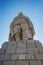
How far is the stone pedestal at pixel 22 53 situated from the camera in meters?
4.39

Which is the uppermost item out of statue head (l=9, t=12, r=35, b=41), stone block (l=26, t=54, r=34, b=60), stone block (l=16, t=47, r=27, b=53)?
statue head (l=9, t=12, r=35, b=41)

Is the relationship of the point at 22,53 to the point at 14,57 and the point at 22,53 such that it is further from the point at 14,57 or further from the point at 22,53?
the point at 14,57

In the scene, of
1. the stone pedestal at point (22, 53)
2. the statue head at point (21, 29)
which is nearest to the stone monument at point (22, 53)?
the stone pedestal at point (22, 53)

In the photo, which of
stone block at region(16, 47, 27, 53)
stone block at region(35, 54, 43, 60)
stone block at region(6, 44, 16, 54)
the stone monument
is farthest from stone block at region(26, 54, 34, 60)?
stone block at region(6, 44, 16, 54)

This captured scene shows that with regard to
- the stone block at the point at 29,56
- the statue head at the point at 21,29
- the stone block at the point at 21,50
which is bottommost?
the stone block at the point at 29,56

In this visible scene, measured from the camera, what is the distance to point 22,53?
Answer: 468 cm

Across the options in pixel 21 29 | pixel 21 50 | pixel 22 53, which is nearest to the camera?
pixel 22 53

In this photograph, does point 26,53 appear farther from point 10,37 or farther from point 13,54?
point 10,37

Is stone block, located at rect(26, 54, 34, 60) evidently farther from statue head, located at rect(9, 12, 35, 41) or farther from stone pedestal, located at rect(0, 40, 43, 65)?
statue head, located at rect(9, 12, 35, 41)

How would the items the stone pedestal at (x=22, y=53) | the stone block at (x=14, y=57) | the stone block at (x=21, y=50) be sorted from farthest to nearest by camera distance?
the stone block at (x=21, y=50)
the stone block at (x=14, y=57)
the stone pedestal at (x=22, y=53)

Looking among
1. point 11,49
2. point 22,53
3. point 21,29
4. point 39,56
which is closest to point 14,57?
point 22,53

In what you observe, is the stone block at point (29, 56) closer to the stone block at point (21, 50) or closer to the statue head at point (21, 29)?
the stone block at point (21, 50)

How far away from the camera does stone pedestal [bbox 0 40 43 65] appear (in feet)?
14.4

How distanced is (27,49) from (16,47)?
427mm
